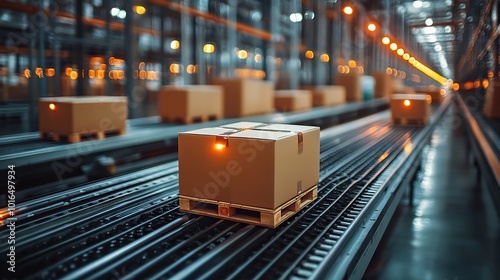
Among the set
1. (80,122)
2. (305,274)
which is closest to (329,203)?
(305,274)

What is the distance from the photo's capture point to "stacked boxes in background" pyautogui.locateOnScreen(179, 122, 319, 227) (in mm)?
2797

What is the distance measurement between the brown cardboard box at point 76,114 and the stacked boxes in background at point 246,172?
9.46 ft

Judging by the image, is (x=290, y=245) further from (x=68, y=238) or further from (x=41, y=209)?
(x=41, y=209)

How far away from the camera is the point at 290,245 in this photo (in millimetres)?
2574

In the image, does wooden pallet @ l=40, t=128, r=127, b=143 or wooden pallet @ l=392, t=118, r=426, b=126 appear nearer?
wooden pallet @ l=40, t=128, r=127, b=143

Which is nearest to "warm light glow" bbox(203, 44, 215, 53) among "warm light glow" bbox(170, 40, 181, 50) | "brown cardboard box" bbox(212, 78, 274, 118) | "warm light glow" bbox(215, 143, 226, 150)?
"warm light glow" bbox(170, 40, 181, 50)

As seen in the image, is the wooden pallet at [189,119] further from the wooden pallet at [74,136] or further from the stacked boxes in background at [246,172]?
the stacked boxes in background at [246,172]

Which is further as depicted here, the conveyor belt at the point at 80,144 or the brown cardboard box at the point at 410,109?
the brown cardboard box at the point at 410,109

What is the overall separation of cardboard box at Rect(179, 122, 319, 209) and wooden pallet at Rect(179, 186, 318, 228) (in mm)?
31

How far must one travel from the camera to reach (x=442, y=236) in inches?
199

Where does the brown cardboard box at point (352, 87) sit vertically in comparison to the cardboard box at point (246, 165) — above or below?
above

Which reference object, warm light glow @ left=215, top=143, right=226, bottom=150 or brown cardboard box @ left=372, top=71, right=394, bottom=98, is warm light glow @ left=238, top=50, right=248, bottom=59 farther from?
warm light glow @ left=215, top=143, right=226, bottom=150

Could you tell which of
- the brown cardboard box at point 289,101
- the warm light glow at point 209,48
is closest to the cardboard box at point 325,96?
the brown cardboard box at point 289,101

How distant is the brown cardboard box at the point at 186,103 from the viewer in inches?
296
